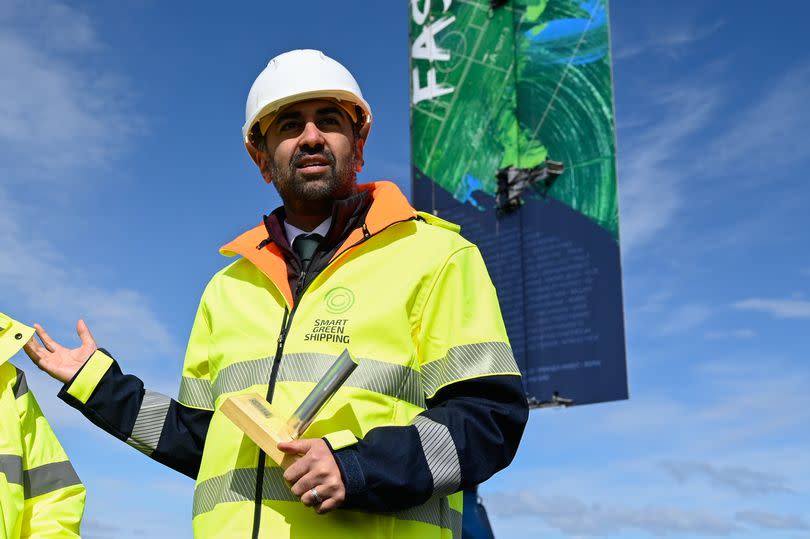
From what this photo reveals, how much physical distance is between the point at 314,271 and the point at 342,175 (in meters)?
0.28

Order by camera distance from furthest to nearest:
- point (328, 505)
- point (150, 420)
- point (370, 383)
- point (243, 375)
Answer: point (150, 420) < point (243, 375) < point (370, 383) < point (328, 505)

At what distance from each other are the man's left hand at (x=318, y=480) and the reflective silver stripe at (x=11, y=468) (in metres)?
0.90

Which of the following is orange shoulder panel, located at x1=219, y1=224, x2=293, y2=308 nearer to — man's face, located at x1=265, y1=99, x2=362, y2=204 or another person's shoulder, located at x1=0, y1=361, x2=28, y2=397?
man's face, located at x1=265, y1=99, x2=362, y2=204

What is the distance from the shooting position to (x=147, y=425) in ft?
7.86

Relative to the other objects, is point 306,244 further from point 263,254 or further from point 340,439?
point 340,439

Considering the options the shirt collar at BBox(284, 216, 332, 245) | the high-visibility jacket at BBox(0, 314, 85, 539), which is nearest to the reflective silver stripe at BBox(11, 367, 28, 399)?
the high-visibility jacket at BBox(0, 314, 85, 539)

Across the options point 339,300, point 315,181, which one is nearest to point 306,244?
point 315,181

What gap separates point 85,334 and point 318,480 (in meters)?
1.09

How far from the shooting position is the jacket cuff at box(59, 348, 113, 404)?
2.42m

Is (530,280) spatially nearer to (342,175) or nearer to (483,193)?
(483,193)

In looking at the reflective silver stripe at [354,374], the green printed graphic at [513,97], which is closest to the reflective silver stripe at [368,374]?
the reflective silver stripe at [354,374]

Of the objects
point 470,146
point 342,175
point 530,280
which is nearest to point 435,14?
point 470,146

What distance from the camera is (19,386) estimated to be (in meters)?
2.45

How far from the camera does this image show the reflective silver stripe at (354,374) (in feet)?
6.48
